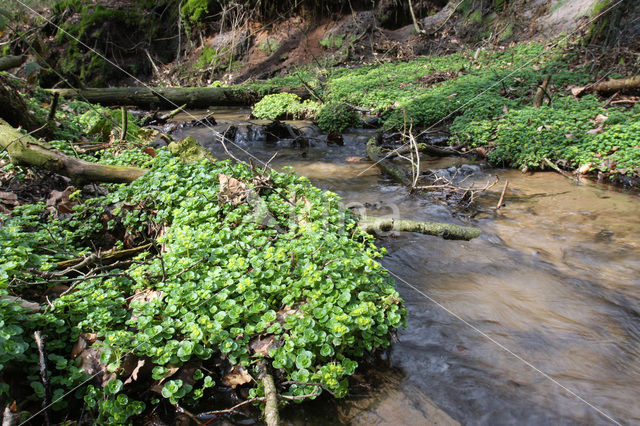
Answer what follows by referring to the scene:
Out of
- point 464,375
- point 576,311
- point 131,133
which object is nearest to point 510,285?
point 576,311

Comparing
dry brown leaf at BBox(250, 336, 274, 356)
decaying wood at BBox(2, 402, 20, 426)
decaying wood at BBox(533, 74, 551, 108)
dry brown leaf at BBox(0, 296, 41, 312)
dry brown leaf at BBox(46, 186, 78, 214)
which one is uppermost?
decaying wood at BBox(533, 74, 551, 108)

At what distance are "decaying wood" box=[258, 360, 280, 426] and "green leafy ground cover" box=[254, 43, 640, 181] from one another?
615cm

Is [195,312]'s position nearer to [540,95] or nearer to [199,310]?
[199,310]

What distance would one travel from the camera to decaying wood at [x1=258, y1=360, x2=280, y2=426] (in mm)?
2032

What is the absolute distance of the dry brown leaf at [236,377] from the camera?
233 cm

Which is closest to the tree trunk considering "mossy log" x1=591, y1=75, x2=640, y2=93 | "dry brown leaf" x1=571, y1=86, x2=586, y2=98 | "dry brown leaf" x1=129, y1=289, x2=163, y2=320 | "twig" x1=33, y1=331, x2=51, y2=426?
"dry brown leaf" x1=129, y1=289, x2=163, y2=320

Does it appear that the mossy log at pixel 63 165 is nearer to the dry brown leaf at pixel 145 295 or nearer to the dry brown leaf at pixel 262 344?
the dry brown leaf at pixel 145 295

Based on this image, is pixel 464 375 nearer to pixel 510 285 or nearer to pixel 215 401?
pixel 510 285

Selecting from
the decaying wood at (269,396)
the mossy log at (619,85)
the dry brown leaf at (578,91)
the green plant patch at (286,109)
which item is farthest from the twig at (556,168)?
the green plant patch at (286,109)

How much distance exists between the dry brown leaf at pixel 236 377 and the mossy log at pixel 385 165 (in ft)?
14.8

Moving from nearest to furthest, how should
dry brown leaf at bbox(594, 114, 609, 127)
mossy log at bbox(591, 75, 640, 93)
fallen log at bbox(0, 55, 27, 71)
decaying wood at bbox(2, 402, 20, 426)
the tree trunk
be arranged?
1. decaying wood at bbox(2, 402, 20, 426)
2. the tree trunk
3. dry brown leaf at bbox(594, 114, 609, 127)
4. fallen log at bbox(0, 55, 27, 71)
5. mossy log at bbox(591, 75, 640, 93)

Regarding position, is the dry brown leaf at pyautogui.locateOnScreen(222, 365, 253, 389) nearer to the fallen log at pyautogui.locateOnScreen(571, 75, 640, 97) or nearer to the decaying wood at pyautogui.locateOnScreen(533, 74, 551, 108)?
the decaying wood at pyautogui.locateOnScreen(533, 74, 551, 108)

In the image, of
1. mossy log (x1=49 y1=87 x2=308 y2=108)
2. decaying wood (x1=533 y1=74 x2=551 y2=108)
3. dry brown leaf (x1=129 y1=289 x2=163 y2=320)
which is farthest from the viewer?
mossy log (x1=49 y1=87 x2=308 y2=108)

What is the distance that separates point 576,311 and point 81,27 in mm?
21382
